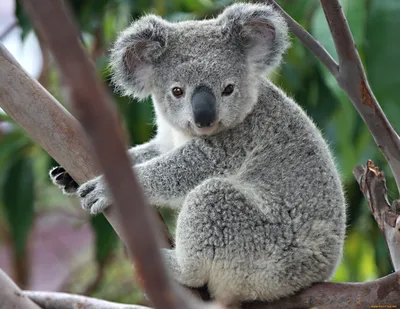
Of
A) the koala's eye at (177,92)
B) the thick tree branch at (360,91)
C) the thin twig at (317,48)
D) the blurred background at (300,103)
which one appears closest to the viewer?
the thick tree branch at (360,91)

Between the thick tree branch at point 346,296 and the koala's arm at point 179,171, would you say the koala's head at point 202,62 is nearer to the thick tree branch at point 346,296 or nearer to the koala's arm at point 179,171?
the koala's arm at point 179,171

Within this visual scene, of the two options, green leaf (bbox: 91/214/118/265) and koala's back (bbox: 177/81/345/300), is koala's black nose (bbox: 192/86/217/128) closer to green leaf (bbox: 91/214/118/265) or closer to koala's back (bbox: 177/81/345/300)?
koala's back (bbox: 177/81/345/300)

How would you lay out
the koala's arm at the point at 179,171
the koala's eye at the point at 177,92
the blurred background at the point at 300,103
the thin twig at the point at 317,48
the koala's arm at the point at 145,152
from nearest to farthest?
1. the thin twig at the point at 317,48
2. the koala's arm at the point at 179,171
3. the koala's eye at the point at 177,92
4. the koala's arm at the point at 145,152
5. the blurred background at the point at 300,103

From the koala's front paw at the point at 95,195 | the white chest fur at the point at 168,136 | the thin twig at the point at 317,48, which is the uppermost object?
the thin twig at the point at 317,48

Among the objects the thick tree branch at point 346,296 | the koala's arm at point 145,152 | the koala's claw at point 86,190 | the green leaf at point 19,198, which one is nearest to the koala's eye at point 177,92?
the koala's arm at point 145,152

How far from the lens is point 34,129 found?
204 cm

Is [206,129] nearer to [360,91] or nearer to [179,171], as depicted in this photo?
[179,171]

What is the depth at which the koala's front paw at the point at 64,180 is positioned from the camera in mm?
2285

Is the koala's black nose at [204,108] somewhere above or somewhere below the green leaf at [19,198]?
above

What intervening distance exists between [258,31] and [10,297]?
1.38 metres

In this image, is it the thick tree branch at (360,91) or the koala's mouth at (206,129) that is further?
the koala's mouth at (206,129)

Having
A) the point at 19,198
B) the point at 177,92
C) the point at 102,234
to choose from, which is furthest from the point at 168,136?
the point at 19,198

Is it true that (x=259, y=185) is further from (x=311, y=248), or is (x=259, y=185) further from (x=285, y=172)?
(x=311, y=248)

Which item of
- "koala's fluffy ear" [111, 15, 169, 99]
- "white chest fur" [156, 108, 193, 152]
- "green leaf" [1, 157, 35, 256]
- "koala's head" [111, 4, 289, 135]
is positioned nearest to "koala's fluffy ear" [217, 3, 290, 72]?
"koala's head" [111, 4, 289, 135]
